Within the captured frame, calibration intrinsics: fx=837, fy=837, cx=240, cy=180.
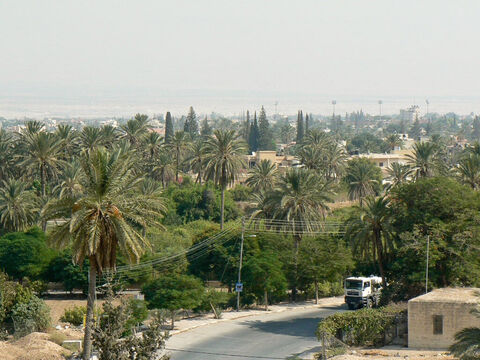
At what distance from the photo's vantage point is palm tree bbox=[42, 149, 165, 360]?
33.3 m

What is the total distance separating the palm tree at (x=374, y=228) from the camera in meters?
56.1

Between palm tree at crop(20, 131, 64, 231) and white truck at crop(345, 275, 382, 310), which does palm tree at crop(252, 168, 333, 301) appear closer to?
white truck at crop(345, 275, 382, 310)

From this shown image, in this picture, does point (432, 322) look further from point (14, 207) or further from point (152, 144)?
point (152, 144)

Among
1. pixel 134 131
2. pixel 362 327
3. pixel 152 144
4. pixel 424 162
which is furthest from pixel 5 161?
pixel 362 327

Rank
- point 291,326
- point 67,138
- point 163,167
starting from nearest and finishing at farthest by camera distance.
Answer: point 291,326, point 67,138, point 163,167

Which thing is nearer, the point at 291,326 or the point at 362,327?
the point at 362,327

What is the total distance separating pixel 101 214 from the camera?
33.5 meters

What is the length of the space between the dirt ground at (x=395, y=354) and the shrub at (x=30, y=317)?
67.4ft

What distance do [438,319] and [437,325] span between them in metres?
0.35

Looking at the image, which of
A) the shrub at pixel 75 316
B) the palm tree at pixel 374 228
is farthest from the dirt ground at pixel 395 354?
the shrub at pixel 75 316

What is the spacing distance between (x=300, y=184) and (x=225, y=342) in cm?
2288

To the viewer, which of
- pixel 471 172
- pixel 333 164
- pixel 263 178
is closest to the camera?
pixel 471 172

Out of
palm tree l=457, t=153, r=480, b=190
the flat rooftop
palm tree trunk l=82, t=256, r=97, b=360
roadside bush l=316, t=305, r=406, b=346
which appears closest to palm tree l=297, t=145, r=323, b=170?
palm tree l=457, t=153, r=480, b=190

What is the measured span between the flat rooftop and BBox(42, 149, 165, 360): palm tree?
1941 centimetres
